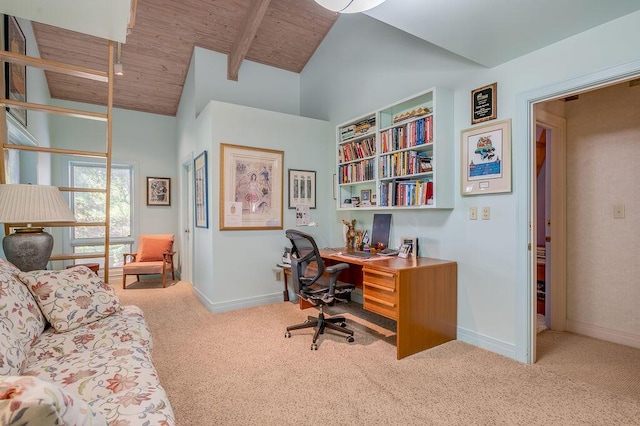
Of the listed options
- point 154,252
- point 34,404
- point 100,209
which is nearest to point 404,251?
point 34,404

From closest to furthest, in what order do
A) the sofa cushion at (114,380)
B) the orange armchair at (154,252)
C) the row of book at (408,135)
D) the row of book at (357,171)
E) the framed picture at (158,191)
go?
1. the sofa cushion at (114,380)
2. the row of book at (408,135)
3. the row of book at (357,171)
4. the orange armchair at (154,252)
5. the framed picture at (158,191)

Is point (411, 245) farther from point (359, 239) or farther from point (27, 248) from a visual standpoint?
point (27, 248)

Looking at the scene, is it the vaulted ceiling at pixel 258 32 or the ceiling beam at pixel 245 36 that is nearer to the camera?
the vaulted ceiling at pixel 258 32

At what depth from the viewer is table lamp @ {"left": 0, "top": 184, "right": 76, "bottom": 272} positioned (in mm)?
1764

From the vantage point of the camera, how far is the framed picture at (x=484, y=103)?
2510 mm

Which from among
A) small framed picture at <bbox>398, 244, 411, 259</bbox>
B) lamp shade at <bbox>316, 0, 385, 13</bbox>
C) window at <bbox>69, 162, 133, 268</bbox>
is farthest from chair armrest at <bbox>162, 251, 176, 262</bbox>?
lamp shade at <bbox>316, 0, 385, 13</bbox>

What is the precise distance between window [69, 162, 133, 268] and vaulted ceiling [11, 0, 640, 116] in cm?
109

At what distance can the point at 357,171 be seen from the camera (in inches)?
141

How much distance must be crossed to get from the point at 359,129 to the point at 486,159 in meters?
1.44

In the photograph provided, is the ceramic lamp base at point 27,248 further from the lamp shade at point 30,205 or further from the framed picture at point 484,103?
the framed picture at point 484,103

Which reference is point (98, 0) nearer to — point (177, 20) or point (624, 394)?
point (177, 20)

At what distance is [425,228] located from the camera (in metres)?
3.07

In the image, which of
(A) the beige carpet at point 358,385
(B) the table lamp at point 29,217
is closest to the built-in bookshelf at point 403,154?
(A) the beige carpet at point 358,385

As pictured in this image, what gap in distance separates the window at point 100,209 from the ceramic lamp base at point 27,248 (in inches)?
134
